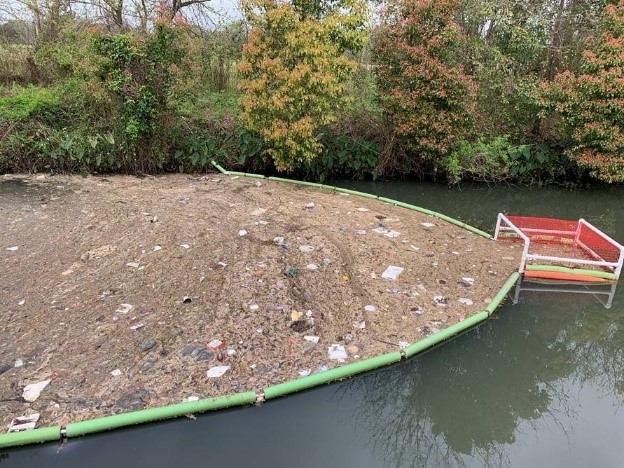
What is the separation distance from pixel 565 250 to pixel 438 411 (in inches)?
110

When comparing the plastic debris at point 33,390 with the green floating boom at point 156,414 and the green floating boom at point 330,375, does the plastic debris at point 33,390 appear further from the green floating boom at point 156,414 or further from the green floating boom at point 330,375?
the green floating boom at point 330,375

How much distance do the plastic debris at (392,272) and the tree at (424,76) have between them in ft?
10.2

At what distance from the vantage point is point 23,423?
7.80ft

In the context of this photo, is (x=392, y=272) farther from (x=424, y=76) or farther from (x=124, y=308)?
(x=424, y=76)

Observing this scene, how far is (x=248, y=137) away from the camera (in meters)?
7.04

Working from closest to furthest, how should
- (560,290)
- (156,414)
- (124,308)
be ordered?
1. (156,414)
2. (124,308)
3. (560,290)

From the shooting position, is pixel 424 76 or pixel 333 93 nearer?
pixel 333 93

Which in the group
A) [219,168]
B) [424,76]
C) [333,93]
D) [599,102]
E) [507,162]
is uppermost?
[424,76]

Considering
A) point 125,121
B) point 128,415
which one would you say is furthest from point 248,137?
point 128,415

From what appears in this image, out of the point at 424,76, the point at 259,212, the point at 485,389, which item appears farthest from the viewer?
the point at 424,76

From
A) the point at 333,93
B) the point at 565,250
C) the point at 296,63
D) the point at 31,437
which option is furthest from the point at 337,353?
the point at 296,63

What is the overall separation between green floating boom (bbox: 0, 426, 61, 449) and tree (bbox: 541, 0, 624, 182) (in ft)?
23.4

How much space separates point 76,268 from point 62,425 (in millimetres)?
1665

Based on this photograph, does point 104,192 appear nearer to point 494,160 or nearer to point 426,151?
point 426,151
